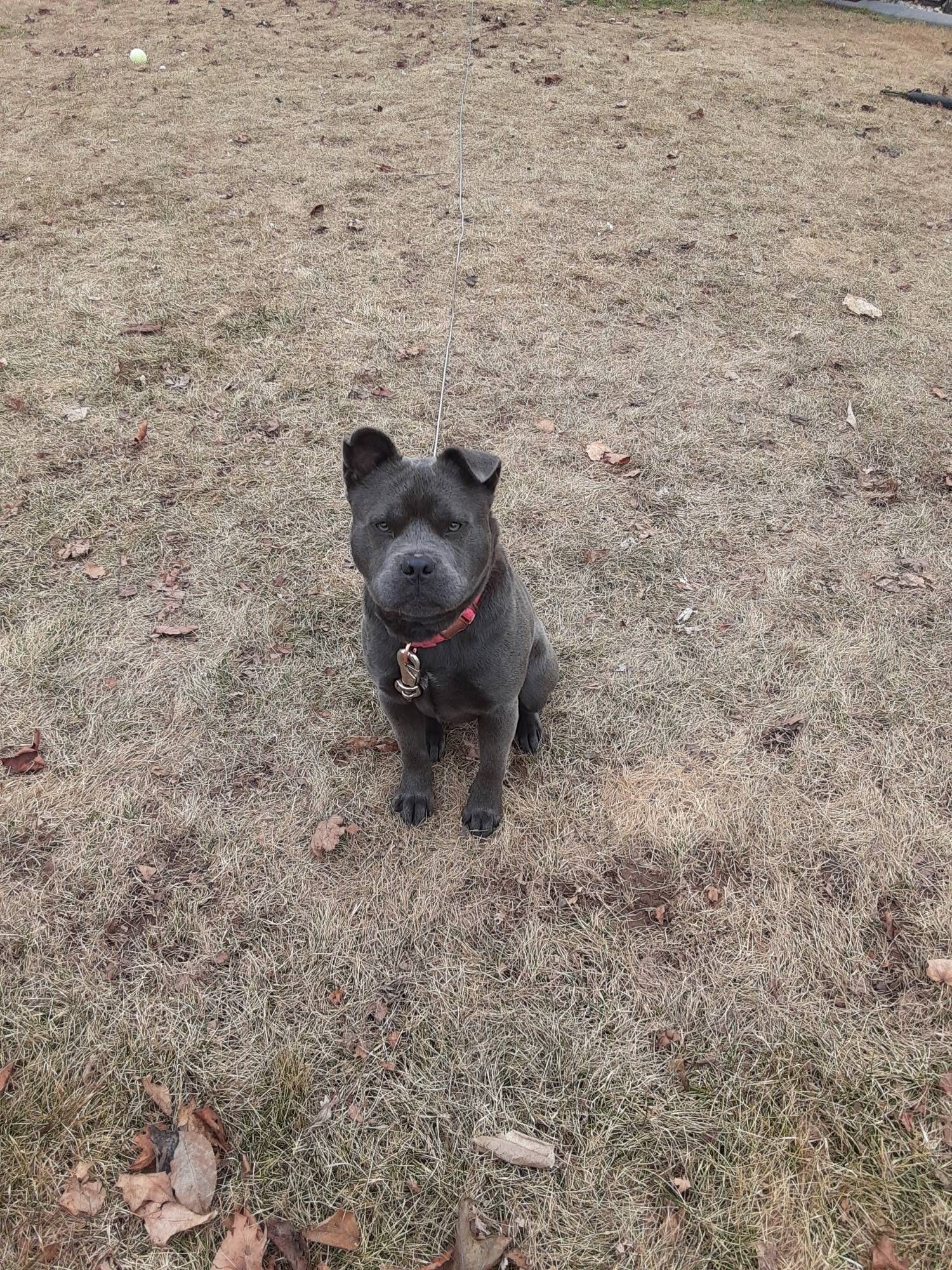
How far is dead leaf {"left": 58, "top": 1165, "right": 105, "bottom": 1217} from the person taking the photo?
7.70 ft

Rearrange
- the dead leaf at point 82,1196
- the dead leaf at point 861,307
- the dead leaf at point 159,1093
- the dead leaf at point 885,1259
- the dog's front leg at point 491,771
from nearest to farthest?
the dead leaf at point 885,1259 → the dead leaf at point 82,1196 → the dead leaf at point 159,1093 → the dog's front leg at point 491,771 → the dead leaf at point 861,307

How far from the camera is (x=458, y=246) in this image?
713 cm

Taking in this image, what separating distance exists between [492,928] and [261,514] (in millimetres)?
3030

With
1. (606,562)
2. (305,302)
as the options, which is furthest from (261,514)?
(305,302)

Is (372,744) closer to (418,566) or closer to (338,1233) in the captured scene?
(418,566)

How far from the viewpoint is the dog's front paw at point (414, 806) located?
3402 millimetres

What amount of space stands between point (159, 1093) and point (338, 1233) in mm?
765

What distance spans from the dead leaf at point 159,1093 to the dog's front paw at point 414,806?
4.36 feet

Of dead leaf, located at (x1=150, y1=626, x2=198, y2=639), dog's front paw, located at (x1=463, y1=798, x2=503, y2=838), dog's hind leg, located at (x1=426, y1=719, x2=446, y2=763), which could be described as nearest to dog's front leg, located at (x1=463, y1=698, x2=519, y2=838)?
dog's front paw, located at (x1=463, y1=798, x2=503, y2=838)

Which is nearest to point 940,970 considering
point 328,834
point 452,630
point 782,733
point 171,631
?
point 782,733

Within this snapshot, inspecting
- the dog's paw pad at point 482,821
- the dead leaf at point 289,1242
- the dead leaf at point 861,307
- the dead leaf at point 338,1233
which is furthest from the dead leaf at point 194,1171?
the dead leaf at point 861,307

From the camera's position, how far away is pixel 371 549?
8.84ft

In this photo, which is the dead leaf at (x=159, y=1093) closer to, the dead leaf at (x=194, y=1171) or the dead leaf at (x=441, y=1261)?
the dead leaf at (x=194, y=1171)

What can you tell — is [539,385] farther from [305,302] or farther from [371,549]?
[371,549]
